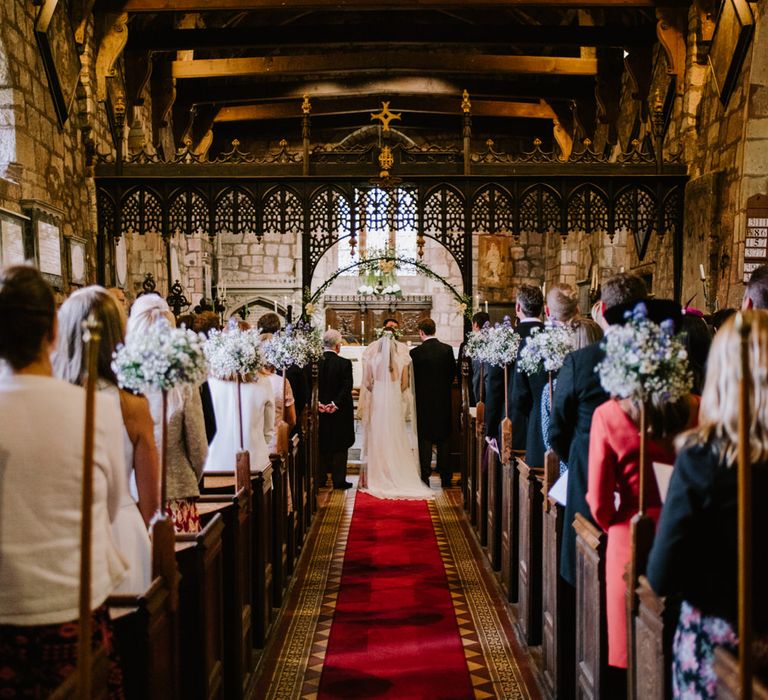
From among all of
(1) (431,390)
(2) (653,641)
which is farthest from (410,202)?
(2) (653,641)

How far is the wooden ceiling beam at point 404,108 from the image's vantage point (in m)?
12.2

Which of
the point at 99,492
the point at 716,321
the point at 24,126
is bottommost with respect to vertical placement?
the point at 99,492

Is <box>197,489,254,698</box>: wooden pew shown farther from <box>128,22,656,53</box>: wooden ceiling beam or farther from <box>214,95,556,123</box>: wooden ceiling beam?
<box>214,95,556,123</box>: wooden ceiling beam

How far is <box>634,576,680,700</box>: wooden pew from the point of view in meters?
1.94

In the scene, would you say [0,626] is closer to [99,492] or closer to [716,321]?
[99,492]

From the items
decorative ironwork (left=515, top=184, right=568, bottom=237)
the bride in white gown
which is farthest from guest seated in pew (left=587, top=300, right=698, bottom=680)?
decorative ironwork (left=515, top=184, right=568, bottom=237)

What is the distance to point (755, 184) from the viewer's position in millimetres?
6414

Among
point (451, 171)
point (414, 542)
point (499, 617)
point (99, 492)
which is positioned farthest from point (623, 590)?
point (451, 171)

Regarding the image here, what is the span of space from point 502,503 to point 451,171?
4125mm

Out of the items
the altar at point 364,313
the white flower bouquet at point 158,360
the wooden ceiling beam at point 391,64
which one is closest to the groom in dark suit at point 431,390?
the wooden ceiling beam at point 391,64

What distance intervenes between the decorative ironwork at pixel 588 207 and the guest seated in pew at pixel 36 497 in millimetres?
6872

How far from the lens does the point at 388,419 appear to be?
314 inches

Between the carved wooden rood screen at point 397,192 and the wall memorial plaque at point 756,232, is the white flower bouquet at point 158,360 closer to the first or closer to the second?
the wall memorial plaque at point 756,232

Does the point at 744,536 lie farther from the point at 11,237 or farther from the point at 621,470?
the point at 11,237
